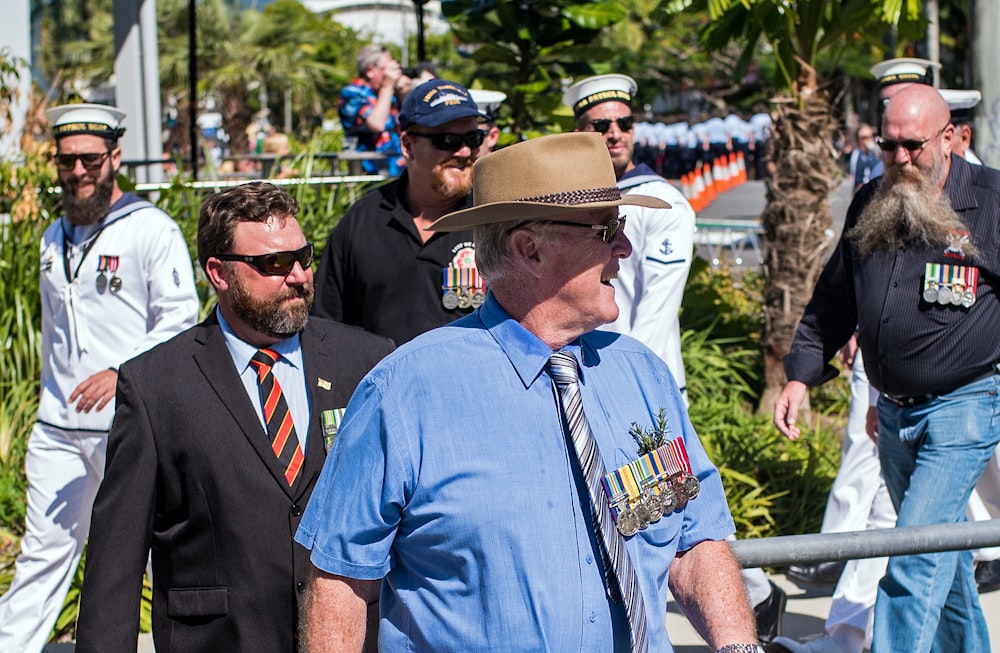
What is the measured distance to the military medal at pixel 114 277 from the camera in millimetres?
5105

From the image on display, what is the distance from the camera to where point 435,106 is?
15.8 feet

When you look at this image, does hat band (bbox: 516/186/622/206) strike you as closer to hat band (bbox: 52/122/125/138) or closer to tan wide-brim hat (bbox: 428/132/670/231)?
tan wide-brim hat (bbox: 428/132/670/231)

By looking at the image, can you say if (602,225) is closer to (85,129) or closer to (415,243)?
(415,243)

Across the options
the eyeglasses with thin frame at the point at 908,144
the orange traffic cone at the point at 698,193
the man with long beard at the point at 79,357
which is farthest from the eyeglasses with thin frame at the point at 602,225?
the orange traffic cone at the point at 698,193

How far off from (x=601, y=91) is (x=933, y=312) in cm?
204

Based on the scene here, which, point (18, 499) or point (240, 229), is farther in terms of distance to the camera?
point (18, 499)

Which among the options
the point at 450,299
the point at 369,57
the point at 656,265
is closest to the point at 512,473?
the point at 450,299

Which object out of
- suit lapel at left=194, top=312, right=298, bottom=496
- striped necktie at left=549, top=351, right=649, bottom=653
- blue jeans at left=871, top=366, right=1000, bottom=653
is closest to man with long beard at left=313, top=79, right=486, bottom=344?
suit lapel at left=194, top=312, right=298, bottom=496

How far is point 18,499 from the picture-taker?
255 inches

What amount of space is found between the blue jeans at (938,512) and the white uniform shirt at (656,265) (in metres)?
1.03

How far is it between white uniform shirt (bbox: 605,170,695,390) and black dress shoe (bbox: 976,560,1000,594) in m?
2.04

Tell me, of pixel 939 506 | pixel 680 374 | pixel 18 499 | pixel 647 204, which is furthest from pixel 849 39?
pixel 647 204

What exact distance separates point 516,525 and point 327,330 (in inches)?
53.8

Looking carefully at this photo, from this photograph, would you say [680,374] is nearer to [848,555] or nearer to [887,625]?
[887,625]
